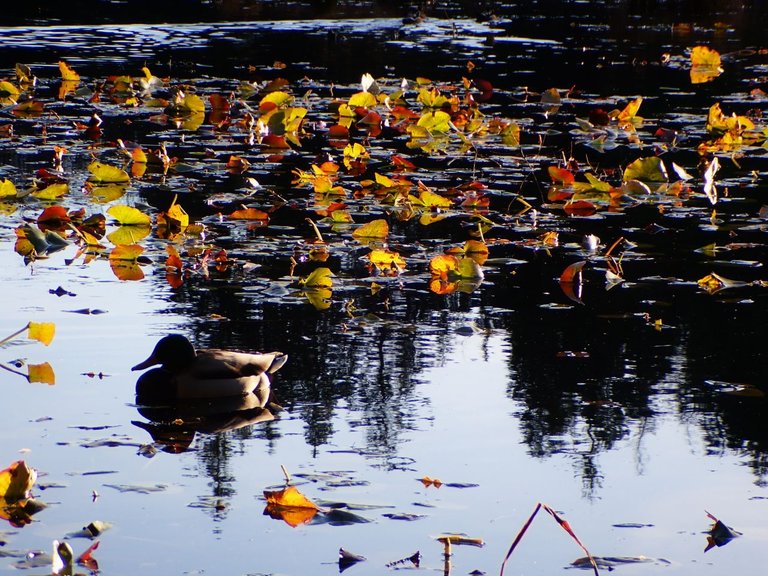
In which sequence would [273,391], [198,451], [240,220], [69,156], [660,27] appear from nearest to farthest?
[198,451], [273,391], [240,220], [69,156], [660,27]

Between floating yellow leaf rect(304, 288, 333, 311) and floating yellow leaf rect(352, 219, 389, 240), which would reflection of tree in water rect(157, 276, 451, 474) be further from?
floating yellow leaf rect(352, 219, 389, 240)

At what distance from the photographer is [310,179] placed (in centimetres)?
934

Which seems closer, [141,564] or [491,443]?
[141,564]

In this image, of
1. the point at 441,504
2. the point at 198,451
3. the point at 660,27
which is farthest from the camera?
the point at 660,27

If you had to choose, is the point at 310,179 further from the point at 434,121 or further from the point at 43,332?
the point at 43,332

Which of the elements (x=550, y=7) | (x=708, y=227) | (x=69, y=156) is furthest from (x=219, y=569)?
(x=550, y=7)

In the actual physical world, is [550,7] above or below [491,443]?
above

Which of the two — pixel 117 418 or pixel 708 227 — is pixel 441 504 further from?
pixel 708 227

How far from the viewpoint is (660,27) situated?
22.9 metres

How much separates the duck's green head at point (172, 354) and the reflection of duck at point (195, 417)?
0.15 ft

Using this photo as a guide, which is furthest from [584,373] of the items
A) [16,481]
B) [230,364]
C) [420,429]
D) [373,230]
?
[16,481]

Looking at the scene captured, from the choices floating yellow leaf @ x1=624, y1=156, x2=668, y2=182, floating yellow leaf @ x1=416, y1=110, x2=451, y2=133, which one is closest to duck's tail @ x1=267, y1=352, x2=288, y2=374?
floating yellow leaf @ x1=624, y1=156, x2=668, y2=182

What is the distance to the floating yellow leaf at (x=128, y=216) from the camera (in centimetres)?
767

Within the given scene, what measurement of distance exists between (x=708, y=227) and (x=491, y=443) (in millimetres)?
4051
